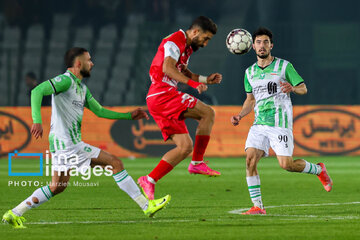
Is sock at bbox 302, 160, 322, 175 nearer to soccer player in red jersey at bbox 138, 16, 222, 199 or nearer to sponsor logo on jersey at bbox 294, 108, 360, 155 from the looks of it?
soccer player in red jersey at bbox 138, 16, 222, 199

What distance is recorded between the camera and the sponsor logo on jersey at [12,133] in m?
21.0

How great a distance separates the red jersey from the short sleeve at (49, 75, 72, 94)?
1.30 m

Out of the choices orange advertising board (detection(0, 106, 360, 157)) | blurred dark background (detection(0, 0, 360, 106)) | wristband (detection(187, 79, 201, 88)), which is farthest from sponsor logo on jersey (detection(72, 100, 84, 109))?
blurred dark background (detection(0, 0, 360, 106))

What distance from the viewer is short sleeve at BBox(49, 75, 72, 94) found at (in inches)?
314

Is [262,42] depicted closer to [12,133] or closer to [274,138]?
[274,138]

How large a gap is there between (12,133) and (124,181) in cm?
1318

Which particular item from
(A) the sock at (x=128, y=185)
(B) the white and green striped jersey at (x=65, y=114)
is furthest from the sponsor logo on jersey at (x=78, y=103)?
(A) the sock at (x=128, y=185)

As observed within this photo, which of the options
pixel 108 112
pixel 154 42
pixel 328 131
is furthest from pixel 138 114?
pixel 154 42

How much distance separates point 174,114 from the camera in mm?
9125

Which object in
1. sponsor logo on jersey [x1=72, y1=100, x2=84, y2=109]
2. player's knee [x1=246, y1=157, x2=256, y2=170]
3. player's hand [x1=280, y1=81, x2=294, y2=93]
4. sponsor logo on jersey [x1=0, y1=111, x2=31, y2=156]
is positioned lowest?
sponsor logo on jersey [x1=0, y1=111, x2=31, y2=156]

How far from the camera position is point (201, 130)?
9359 mm

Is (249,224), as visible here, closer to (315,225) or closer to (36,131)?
(315,225)

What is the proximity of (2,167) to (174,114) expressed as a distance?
1041 centimetres

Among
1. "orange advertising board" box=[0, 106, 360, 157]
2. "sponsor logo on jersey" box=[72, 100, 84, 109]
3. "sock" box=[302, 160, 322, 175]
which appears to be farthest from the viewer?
"orange advertising board" box=[0, 106, 360, 157]
